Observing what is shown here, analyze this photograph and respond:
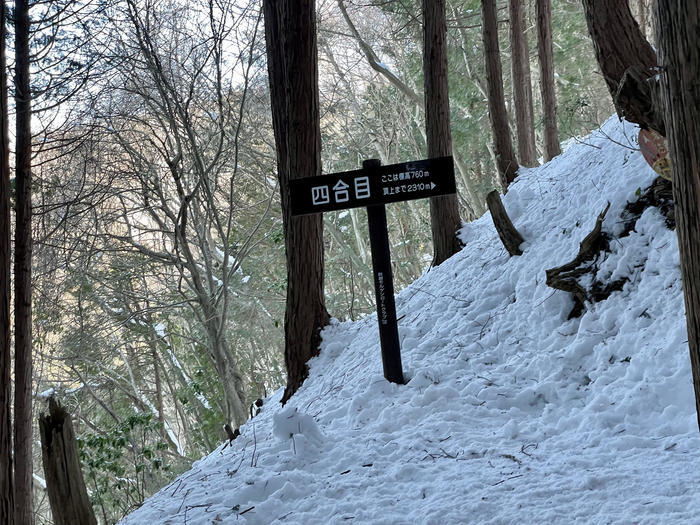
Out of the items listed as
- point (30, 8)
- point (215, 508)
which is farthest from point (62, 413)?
point (30, 8)

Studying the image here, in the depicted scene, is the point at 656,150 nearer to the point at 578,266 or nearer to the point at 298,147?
the point at 578,266

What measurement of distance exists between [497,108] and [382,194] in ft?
21.1

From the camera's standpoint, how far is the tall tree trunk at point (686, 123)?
2.12 meters

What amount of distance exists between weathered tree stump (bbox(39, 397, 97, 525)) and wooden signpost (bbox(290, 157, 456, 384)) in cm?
266

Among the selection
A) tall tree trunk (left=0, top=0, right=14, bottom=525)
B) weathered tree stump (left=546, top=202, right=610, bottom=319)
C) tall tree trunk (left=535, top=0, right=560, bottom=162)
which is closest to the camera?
tall tree trunk (left=0, top=0, right=14, bottom=525)

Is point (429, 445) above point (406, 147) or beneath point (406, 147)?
beneath

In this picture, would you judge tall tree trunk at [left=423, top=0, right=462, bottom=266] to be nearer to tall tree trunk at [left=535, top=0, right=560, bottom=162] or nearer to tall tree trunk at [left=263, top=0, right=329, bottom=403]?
tall tree trunk at [left=263, top=0, right=329, bottom=403]

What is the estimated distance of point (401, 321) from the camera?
766cm

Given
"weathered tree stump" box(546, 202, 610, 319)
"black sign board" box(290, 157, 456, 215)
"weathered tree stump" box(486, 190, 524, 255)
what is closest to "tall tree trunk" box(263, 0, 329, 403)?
"black sign board" box(290, 157, 456, 215)

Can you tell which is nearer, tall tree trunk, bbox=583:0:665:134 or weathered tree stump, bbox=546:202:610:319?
weathered tree stump, bbox=546:202:610:319

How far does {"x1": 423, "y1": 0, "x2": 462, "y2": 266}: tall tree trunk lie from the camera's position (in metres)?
9.45

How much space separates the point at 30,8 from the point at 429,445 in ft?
23.9

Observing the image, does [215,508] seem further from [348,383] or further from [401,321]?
[401,321]

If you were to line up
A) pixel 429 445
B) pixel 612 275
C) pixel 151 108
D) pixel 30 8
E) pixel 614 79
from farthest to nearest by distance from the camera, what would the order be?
pixel 151 108 < pixel 30 8 < pixel 614 79 < pixel 612 275 < pixel 429 445
